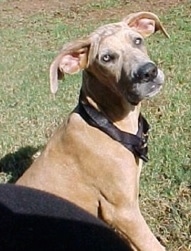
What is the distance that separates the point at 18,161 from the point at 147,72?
2007mm

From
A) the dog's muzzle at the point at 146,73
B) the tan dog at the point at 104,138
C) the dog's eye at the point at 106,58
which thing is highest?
the dog's muzzle at the point at 146,73

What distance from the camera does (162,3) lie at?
12.2m

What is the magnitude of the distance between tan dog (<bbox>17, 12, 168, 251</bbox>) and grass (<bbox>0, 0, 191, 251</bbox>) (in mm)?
349

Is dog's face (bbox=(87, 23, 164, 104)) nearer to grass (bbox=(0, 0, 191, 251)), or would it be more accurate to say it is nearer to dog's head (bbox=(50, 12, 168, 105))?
dog's head (bbox=(50, 12, 168, 105))

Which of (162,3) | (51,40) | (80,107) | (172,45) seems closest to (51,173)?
(80,107)

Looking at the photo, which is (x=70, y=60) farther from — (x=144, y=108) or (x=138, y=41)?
(x=144, y=108)

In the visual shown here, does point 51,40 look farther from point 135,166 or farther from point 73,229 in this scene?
point 73,229

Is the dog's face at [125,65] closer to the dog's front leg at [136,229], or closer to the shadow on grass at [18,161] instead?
the dog's front leg at [136,229]

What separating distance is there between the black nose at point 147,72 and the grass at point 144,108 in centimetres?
87

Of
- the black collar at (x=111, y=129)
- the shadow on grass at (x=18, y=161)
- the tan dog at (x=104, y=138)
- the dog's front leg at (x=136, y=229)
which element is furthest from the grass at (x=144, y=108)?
the black collar at (x=111, y=129)

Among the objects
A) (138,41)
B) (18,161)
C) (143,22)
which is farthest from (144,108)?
(138,41)

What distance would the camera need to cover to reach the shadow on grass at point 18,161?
5.58 metres

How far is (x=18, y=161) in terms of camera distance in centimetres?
567

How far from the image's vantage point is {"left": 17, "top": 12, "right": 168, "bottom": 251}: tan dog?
4047 millimetres
